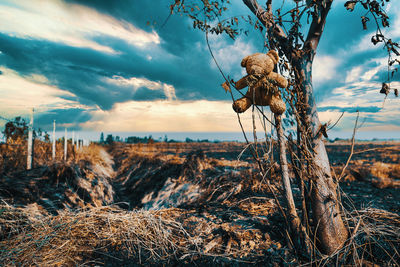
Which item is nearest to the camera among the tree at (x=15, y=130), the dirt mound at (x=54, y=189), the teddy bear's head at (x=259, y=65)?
the teddy bear's head at (x=259, y=65)

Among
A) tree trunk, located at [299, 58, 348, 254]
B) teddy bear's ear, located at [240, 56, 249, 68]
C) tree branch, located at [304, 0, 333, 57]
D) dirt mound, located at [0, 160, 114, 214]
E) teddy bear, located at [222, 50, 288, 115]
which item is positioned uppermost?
tree branch, located at [304, 0, 333, 57]

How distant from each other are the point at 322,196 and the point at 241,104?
4.28ft

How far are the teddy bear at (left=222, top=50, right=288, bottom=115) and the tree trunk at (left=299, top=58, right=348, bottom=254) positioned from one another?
448 mm

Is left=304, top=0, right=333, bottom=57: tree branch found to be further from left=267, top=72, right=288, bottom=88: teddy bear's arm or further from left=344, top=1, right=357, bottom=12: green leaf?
left=267, top=72, right=288, bottom=88: teddy bear's arm

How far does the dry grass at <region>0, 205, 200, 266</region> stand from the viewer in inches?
75.8

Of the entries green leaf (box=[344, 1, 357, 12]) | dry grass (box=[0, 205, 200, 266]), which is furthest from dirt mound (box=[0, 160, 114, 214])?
green leaf (box=[344, 1, 357, 12])

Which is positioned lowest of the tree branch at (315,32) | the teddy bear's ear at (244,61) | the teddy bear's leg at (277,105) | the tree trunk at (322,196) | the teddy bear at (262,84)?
the tree trunk at (322,196)

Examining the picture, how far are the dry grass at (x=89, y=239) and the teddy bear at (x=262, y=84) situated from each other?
171 cm

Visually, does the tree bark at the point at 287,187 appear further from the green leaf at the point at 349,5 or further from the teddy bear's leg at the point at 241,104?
the green leaf at the point at 349,5

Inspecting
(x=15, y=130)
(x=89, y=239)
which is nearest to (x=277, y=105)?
(x=89, y=239)

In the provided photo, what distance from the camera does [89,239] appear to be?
228 cm

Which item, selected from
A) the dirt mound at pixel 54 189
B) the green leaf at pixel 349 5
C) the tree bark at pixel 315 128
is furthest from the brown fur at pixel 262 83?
the dirt mound at pixel 54 189

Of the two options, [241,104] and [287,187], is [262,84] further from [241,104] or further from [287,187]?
[287,187]

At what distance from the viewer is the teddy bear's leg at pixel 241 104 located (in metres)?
1.90
